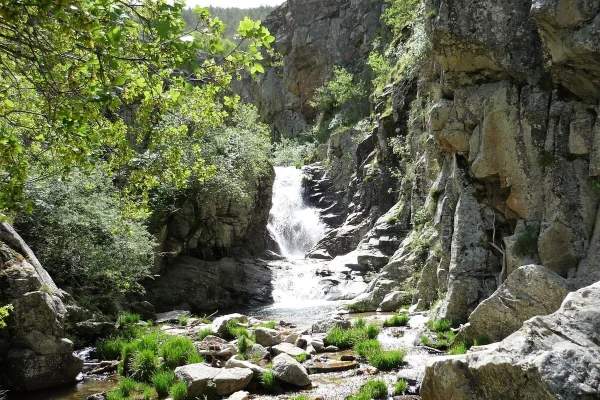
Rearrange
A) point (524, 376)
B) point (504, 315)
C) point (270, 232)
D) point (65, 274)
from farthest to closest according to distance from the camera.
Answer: point (270, 232) < point (65, 274) < point (504, 315) < point (524, 376)

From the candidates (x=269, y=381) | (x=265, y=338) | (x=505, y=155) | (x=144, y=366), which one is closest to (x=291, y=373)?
(x=269, y=381)

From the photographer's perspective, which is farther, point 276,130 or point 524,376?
point 276,130

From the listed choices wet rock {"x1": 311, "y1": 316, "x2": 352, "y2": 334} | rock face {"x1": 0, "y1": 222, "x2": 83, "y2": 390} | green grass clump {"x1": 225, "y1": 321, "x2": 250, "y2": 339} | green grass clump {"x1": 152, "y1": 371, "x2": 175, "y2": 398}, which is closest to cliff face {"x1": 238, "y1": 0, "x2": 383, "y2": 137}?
wet rock {"x1": 311, "y1": 316, "x2": 352, "y2": 334}

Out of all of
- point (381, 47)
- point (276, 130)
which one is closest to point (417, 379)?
point (381, 47)

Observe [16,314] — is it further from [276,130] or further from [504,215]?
[276,130]

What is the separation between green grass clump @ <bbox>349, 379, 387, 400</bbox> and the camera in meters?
8.40

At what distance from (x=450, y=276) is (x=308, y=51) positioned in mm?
49407

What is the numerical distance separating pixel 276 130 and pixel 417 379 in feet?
185

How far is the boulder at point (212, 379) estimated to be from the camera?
29.8ft

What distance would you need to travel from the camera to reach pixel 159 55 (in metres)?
5.64

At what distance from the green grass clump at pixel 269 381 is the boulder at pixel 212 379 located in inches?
11.1

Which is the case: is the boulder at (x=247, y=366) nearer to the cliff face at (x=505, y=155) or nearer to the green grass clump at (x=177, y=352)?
the green grass clump at (x=177, y=352)

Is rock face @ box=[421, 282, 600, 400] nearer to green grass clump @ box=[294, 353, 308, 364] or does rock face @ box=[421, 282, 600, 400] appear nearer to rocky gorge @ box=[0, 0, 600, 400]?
rocky gorge @ box=[0, 0, 600, 400]

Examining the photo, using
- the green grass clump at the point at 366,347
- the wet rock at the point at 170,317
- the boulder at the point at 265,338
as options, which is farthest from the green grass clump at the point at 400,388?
the wet rock at the point at 170,317
